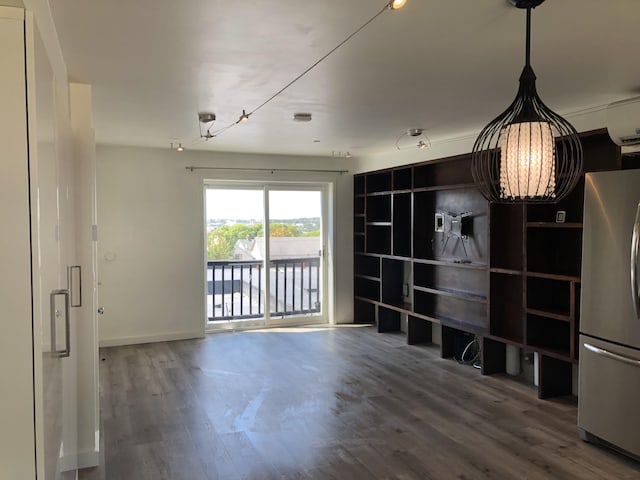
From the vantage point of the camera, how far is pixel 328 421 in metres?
3.70

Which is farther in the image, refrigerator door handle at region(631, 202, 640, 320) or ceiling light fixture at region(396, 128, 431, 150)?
ceiling light fixture at region(396, 128, 431, 150)

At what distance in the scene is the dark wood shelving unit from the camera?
4.16 m

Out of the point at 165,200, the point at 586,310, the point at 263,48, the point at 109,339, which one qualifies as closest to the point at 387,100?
the point at 263,48

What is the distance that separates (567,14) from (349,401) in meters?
3.16

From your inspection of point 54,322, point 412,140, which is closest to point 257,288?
point 412,140

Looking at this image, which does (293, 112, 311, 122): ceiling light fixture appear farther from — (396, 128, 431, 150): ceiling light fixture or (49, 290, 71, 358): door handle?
(49, 290, 71, 358): door handle

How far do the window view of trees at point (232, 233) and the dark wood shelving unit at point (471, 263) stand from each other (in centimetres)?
101

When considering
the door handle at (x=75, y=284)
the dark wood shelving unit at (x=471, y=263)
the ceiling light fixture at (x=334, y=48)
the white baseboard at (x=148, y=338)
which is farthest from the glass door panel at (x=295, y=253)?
the door handle at (x=75, y=284)

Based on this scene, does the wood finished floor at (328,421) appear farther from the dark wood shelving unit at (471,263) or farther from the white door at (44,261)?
the white door at (44,261)

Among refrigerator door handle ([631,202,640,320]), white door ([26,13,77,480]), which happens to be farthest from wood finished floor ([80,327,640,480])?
white door ([26,13,77,480])

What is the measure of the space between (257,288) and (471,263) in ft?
10.1

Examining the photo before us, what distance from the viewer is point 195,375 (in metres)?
4.84

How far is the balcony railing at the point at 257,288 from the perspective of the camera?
22.1 feet

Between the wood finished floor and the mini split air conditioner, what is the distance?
2065 mm
